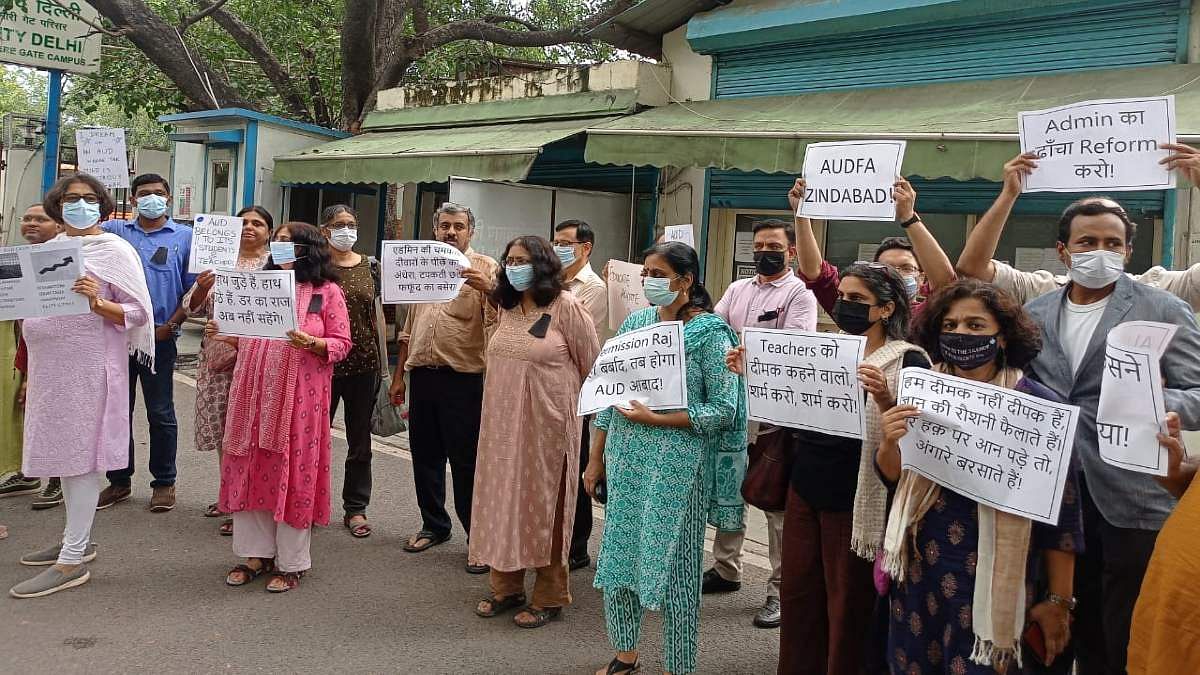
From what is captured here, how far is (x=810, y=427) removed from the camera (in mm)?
3193

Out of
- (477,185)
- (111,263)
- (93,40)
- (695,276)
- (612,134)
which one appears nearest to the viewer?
(695,276)

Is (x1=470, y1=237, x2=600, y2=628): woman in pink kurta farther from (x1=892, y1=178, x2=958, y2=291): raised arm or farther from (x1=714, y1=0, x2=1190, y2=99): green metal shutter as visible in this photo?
(x1=714, y1=0, x2=1190, y2=99): green metal shutter

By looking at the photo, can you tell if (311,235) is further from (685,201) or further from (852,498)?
(685,201)

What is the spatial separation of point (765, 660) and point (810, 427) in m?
1.40

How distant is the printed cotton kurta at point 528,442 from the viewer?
4.36 m

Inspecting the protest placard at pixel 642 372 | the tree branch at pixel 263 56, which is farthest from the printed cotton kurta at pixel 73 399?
the tree branch at pixel 263 56

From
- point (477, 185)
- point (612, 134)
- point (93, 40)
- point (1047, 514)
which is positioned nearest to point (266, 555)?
point (1047, 514)

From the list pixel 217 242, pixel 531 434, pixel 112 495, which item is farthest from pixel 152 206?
pixel 531 434

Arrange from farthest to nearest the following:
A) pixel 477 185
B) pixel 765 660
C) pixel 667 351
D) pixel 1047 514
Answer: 1. pixel 477 185
2. pixel 765 660
3. pixel 667 351
4. pixel 1047 514

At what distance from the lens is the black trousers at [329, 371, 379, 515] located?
580 cm

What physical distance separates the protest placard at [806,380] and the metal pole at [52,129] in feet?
30.3

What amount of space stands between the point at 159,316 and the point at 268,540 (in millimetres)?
2123

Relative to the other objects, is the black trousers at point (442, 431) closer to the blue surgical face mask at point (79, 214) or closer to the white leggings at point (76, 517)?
the white leggings at point (76, 517)

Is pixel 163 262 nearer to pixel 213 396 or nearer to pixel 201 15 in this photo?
pixel 213 396
